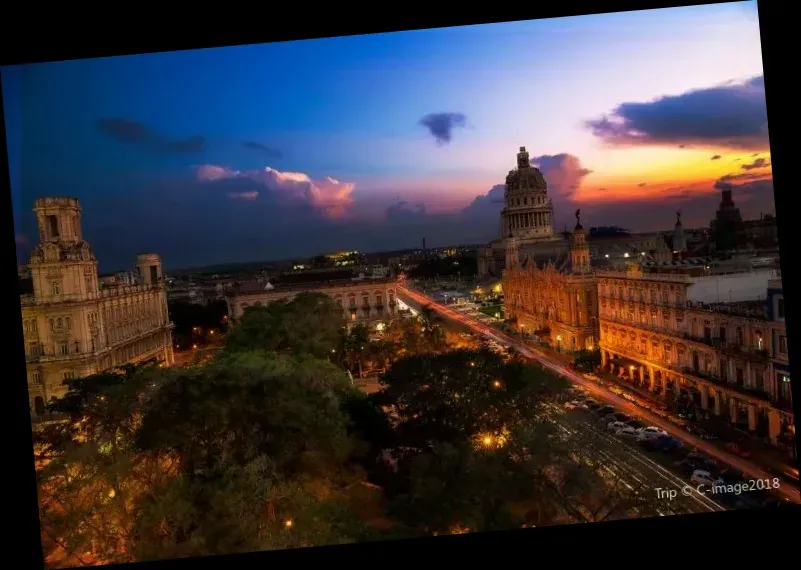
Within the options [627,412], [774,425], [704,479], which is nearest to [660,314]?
[627,412]

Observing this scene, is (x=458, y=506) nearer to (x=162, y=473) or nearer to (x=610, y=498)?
(x=610, y=498)

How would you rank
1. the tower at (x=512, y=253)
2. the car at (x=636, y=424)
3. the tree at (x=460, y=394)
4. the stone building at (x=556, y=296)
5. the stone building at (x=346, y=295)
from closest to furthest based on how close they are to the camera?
the tree at (x=460, y=394)
the car at (x=636, y=424)
the stone building at (x=346, y=295)
the stone building at (x=556, y=296)
the tower at (x=512, y=253)

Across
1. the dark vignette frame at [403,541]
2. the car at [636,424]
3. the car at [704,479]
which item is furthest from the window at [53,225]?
the car at [704,479]

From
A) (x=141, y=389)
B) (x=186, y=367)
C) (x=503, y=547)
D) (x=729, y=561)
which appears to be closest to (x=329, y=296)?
(x=186, y=367)

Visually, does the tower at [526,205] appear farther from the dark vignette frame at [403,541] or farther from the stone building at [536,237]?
the dark vignette frame at [403,541]

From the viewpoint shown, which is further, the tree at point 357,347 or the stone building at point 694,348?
the tree at point 357,347

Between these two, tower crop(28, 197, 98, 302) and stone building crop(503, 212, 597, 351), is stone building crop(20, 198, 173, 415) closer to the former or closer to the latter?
tower crop(28, 197, 98, 302)

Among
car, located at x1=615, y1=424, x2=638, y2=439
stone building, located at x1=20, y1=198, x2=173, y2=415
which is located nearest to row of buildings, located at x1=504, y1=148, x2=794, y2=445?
car, located at x1=615, y1=424, x2=638, y2=439
